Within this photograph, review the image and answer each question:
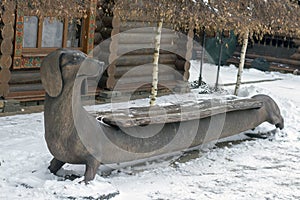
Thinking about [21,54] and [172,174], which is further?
[21,54]

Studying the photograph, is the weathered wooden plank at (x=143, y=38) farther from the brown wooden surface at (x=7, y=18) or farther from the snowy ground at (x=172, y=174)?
the snowy ground at (x=172, y=174)

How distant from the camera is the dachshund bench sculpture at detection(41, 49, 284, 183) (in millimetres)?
5613

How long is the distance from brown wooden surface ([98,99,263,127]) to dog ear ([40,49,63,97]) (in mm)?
1029

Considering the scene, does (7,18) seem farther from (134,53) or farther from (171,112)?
(134,53)

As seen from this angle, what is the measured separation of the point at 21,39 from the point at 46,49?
2.36ft

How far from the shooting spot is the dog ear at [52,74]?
18.2 feet

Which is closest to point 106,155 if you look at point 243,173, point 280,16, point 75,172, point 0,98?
point 75,172

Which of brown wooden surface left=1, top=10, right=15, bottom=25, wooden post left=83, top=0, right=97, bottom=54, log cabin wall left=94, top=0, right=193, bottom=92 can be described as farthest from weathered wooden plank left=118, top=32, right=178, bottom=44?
brown wooden surface left=1, top=10, right=15, bottom=25

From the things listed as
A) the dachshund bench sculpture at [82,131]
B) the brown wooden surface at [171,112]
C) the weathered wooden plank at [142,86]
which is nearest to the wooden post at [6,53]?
the weathered wooden plank at [142,86]

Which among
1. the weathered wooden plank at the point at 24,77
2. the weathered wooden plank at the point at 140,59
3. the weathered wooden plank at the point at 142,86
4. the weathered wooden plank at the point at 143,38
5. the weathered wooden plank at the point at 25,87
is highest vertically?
the weathered wooden plank at the point at 143,38

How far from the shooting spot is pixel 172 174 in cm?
684

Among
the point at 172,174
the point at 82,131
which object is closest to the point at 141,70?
the point at 172,174

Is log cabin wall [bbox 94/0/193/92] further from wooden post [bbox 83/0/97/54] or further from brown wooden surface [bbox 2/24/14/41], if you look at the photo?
brown wooden surface [bbox 2/24/14/41]

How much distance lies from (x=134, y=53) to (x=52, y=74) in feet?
22.3
